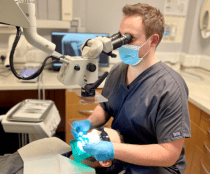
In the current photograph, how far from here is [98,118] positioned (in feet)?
4.38

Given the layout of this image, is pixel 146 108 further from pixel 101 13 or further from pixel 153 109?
pixel 101 13

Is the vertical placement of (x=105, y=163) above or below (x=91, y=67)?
below

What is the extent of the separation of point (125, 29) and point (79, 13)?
149 cm

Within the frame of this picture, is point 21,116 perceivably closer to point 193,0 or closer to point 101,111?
point 101,111

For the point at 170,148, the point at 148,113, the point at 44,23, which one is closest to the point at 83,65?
the point at 148,113

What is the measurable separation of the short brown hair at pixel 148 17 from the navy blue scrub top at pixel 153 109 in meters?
0.20

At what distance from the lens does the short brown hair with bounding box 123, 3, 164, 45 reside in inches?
39.7

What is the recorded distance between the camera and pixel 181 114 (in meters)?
0.99

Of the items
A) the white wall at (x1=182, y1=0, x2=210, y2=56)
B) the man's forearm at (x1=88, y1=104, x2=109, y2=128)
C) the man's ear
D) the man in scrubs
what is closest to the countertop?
the white wall at (x1=182, y1=0, x2=210, y2=56)

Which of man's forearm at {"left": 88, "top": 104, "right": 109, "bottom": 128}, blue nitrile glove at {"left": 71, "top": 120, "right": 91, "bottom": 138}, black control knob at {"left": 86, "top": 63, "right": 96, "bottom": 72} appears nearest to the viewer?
black control knob at {"left": 86, "top": 63, "right": 96, "bottom": 72}

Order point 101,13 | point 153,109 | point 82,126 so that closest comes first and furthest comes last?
point 153,109 → point 82,126 → point 101,13

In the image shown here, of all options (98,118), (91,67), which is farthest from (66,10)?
(91,67)

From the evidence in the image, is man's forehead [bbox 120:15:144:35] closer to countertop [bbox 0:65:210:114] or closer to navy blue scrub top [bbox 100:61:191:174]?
navy blue scrub top [bbox 100:61:191:174]

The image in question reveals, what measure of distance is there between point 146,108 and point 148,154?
225 millimetres
